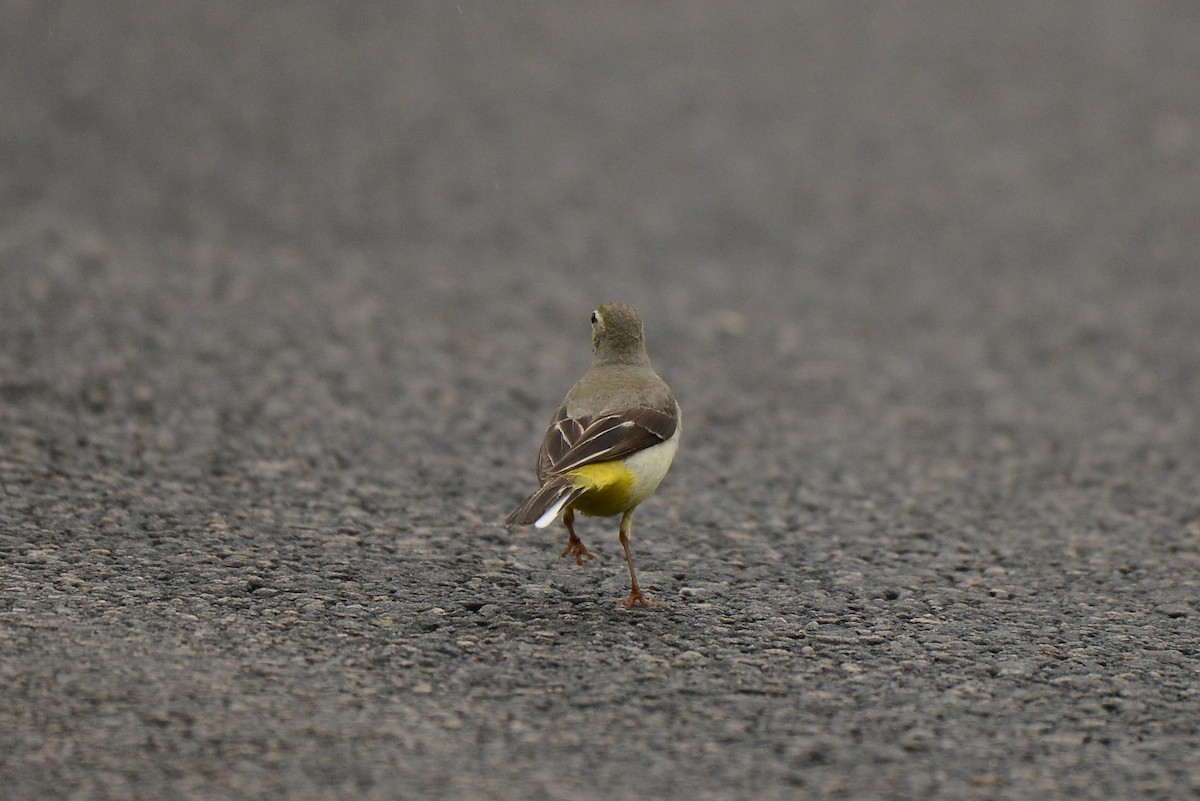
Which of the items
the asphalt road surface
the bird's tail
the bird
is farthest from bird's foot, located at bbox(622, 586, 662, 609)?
the bird's tail

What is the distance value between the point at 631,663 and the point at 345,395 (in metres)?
4.67

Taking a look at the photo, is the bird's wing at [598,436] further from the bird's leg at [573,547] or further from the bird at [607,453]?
the bird's leg at [573,547]

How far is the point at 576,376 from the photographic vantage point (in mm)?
10703

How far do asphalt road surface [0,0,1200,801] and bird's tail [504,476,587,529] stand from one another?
1.76ft

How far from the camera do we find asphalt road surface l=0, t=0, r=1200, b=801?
4941mm

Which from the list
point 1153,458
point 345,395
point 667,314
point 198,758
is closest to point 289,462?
point 345,395

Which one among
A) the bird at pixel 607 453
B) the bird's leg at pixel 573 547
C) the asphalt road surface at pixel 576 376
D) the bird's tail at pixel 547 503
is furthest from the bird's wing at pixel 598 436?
the asphalt road surface at pixel 576 376

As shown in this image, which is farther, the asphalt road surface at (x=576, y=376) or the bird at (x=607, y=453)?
the bird at (x=607, y=453)

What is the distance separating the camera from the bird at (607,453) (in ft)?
20.4

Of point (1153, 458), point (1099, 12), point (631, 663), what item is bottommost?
point (631, 663)

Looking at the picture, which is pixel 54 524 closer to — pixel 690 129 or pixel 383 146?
pixel 383 146

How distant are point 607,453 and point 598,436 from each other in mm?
146

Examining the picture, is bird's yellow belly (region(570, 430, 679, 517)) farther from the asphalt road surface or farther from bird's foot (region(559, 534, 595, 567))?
the asphalt road surface

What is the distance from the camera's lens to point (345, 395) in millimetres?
9695
